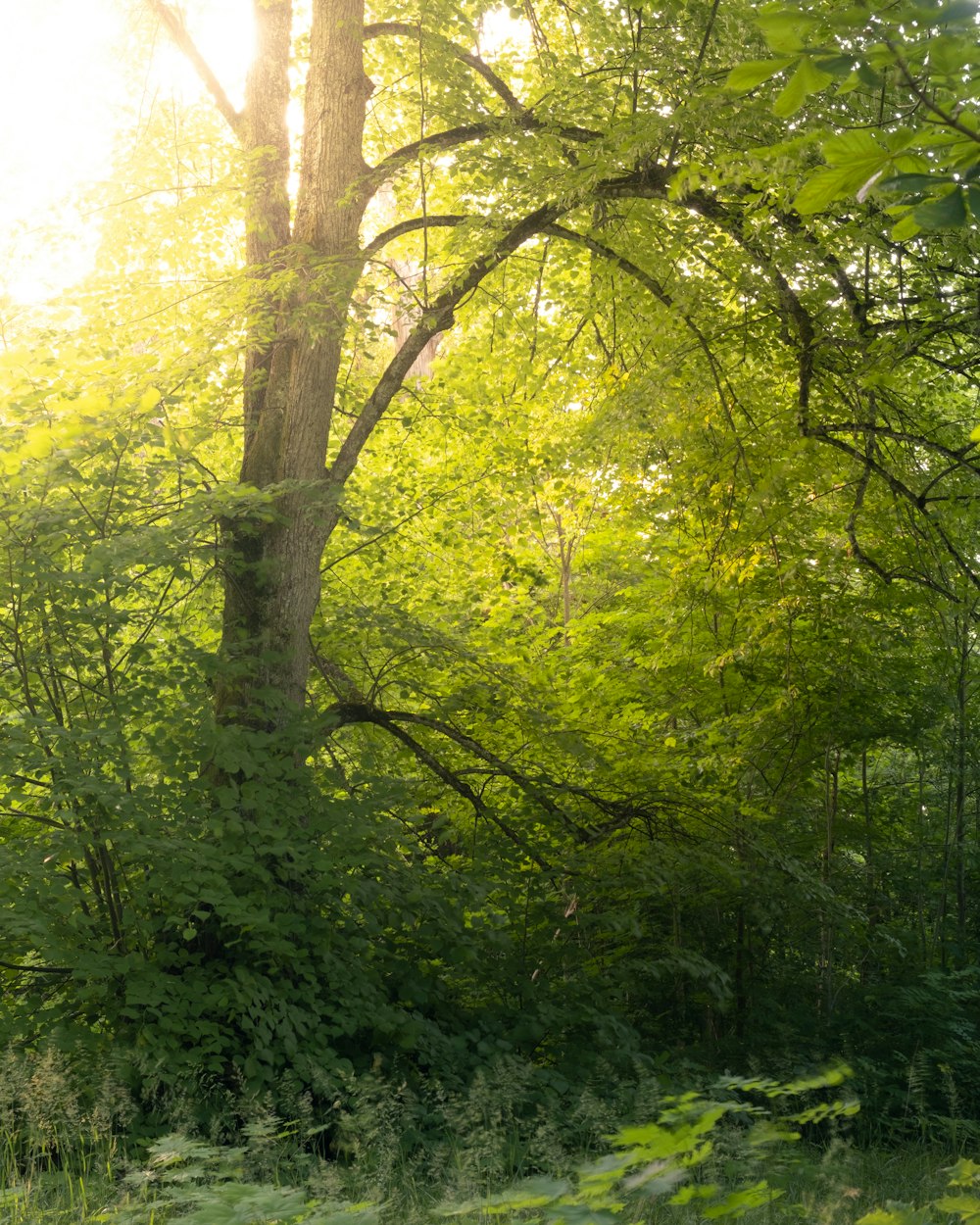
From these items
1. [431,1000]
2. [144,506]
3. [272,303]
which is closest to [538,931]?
[431,1000]

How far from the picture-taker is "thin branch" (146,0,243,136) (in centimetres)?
891

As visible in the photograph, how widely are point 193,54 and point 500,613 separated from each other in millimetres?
5485

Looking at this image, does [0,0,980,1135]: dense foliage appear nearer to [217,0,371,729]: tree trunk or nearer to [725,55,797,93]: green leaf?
[217,0,371,729]: tree trunk

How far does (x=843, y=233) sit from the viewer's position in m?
6.88

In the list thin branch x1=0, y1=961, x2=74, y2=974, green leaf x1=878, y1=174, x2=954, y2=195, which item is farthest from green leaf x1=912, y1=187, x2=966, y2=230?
thin branch x1=0, y1=961, x2=74, y2=974

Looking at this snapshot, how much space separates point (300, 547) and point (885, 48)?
18.1 feet

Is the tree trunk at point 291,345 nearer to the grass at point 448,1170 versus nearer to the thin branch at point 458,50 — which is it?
the thin branch at point 458,50

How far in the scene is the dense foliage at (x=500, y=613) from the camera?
5809mm

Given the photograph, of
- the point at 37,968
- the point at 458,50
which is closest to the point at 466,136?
the point at 458,50

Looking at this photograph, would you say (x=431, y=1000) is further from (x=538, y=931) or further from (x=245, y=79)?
(x=245, y=79)

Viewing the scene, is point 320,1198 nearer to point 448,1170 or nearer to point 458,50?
A: point 448,1170

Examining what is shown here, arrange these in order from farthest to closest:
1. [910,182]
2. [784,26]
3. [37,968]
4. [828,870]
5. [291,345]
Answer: [828,870]
[291,345]
[37,968]
[784,26]
[910,182]

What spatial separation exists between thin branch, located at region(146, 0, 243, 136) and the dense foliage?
1.8 inches

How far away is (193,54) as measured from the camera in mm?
9148
